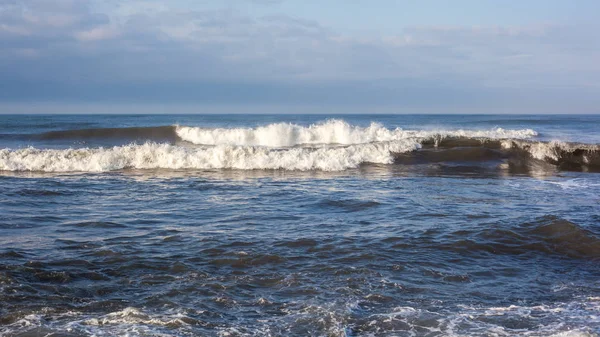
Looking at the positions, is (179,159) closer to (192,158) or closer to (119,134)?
(192,158)

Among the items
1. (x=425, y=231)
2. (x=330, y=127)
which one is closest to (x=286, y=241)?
(x=425, y=231)

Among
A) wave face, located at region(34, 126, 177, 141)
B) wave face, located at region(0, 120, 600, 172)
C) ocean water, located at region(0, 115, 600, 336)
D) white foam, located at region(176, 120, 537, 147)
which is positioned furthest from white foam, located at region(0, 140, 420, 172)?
wave face, located at region(34, 126, 177, 141)

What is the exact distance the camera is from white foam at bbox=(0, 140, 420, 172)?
17719 mm

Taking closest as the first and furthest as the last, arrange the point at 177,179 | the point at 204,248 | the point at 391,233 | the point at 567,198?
1. the point at 204,248
2. the point at 391,233
3. the point at 567,198
4. the point at 177,179

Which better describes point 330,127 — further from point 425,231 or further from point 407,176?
point 425,231

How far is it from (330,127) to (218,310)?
25240mm

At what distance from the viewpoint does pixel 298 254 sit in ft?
24.4

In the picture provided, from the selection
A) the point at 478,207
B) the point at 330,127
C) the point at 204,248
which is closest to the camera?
the point at 204,248

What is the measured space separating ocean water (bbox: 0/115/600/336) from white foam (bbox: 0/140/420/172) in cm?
152

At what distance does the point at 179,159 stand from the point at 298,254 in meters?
11.7

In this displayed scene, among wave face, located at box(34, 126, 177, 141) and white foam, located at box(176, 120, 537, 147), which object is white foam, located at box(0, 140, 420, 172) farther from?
wave face, located at box(34, 126, 177, 141)

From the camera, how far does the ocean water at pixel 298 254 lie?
5.25m

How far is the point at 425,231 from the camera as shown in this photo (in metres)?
8.71

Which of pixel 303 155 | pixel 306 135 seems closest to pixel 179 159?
pixel 303 155
